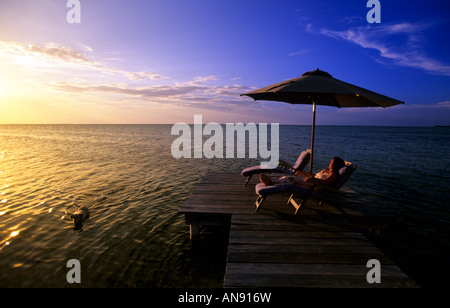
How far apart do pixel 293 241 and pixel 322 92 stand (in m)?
2.99

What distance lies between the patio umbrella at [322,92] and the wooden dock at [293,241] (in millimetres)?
2169

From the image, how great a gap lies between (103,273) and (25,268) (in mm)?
1872

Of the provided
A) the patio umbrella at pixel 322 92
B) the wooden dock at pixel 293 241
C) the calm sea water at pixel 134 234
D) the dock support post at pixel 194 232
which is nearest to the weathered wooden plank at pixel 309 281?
the wooden dock at pixel 293 241

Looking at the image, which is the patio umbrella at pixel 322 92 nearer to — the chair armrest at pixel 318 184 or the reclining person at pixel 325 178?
the reclining person at pixel 325 178

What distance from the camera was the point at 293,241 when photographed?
3887mm

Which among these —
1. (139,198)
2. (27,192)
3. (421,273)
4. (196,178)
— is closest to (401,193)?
(421,273)

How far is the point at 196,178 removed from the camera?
1269cm

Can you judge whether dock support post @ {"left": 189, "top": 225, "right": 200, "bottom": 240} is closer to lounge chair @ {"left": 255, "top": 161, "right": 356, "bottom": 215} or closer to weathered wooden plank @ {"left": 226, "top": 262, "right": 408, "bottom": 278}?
lounge chair @ {"left": 255, "top": 161, "right": 356, "bottom": 215}

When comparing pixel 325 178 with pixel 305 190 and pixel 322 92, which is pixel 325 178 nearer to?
pixel 305 190

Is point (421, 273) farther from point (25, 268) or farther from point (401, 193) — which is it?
point (25, 268)

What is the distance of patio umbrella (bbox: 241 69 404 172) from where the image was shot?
4523 millimetres

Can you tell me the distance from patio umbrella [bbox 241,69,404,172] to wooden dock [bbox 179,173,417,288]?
2.17 metres

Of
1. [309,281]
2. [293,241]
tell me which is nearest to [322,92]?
[293,241]

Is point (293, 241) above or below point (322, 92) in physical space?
below
